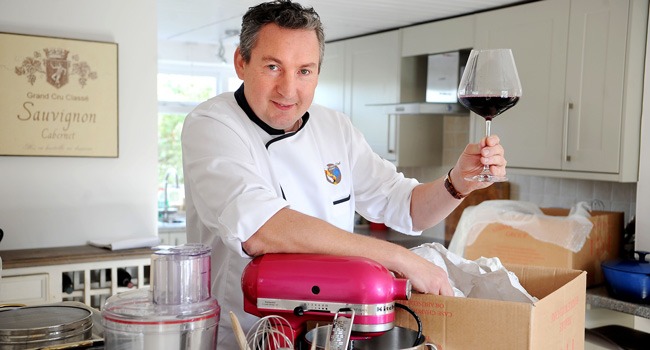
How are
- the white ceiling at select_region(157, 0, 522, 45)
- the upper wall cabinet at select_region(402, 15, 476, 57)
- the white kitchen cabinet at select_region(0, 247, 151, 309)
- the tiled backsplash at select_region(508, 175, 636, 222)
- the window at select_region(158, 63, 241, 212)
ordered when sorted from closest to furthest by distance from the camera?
the white kitchen cabinet at select_region(0, 247, 151, 309) < the tiled backsplash at select_region(508, 175, 636, 222) < the white ceiling at select_region(157, 0, 522, 45) < the upper wall cabinet at select_region(402, 15, 476, 57) < the window at select_region(158, 63, 241, 212)

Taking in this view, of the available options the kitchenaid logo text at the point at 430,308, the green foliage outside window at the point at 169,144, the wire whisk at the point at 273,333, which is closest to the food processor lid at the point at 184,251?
the wire whisk at the point at 273,333

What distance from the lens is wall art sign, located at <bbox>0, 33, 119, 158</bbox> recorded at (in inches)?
117

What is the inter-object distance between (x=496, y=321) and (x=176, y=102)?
16.7ft

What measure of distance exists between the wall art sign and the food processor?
81.8 inches

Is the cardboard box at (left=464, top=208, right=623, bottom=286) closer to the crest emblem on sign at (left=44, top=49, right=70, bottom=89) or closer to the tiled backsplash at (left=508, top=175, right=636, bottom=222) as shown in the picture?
the tiled backsplash at (left=508, top=175, right=636, bottom=222)

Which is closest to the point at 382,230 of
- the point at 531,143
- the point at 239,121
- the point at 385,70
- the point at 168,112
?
the point at 385,70

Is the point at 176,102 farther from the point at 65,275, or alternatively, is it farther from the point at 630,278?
the point at 630,278

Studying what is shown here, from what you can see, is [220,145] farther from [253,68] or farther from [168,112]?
[168,112]

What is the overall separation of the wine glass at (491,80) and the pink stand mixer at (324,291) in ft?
1.57

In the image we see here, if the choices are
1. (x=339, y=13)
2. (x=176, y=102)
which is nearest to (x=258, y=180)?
(x=339, y=13)

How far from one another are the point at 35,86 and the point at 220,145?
6.23ft

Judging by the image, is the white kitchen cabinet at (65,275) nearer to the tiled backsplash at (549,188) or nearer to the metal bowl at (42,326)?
the metal bowl at (42,326)

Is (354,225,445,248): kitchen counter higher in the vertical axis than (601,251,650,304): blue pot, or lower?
lower

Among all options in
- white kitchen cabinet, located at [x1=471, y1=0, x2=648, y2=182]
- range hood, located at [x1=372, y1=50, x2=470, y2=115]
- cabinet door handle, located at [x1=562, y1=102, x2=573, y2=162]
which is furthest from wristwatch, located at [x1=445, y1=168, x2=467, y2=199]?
range hood, located at [x1=372, y1=50, x2=470, y2=115]
